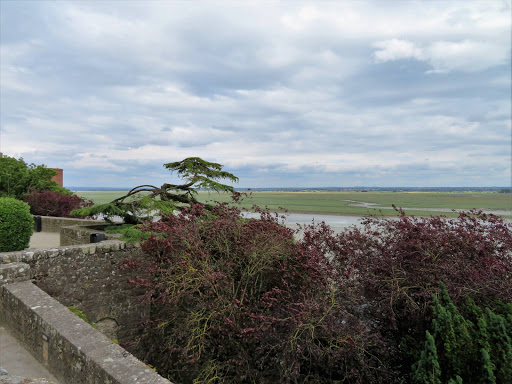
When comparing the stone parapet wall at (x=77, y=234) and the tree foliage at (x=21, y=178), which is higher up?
the tree foliage at (x=21, y=178)

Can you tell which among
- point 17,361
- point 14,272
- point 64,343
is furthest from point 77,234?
point 64,343

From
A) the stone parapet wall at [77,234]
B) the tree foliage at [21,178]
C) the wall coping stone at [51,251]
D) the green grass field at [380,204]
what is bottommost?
the green grass field at [380,204]

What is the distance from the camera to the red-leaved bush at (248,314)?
215 inches

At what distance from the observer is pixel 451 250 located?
6477 mm

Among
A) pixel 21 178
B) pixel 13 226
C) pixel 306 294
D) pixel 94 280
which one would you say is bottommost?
pixel 94 280

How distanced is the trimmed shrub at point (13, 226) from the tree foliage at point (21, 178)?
16348mm

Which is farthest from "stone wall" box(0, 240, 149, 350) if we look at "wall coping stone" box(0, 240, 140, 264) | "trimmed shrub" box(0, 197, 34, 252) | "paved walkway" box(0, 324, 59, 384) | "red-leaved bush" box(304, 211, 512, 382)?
"red-leaved bush" box(304, 211, 512, 382)

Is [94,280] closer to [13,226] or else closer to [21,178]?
[13,226]

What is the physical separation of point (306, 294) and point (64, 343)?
154 inches

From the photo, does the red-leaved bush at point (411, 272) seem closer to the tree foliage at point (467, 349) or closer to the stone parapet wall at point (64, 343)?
the tree foliage at point (467, 349)

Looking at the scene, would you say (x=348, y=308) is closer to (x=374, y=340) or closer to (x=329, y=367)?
(x=374, y=340)

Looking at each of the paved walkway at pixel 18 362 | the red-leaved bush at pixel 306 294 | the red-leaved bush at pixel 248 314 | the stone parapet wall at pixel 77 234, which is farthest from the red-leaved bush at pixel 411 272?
the stone parapet wall at pixel 77 234

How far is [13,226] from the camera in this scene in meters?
9.12

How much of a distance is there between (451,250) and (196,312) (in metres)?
5.22
